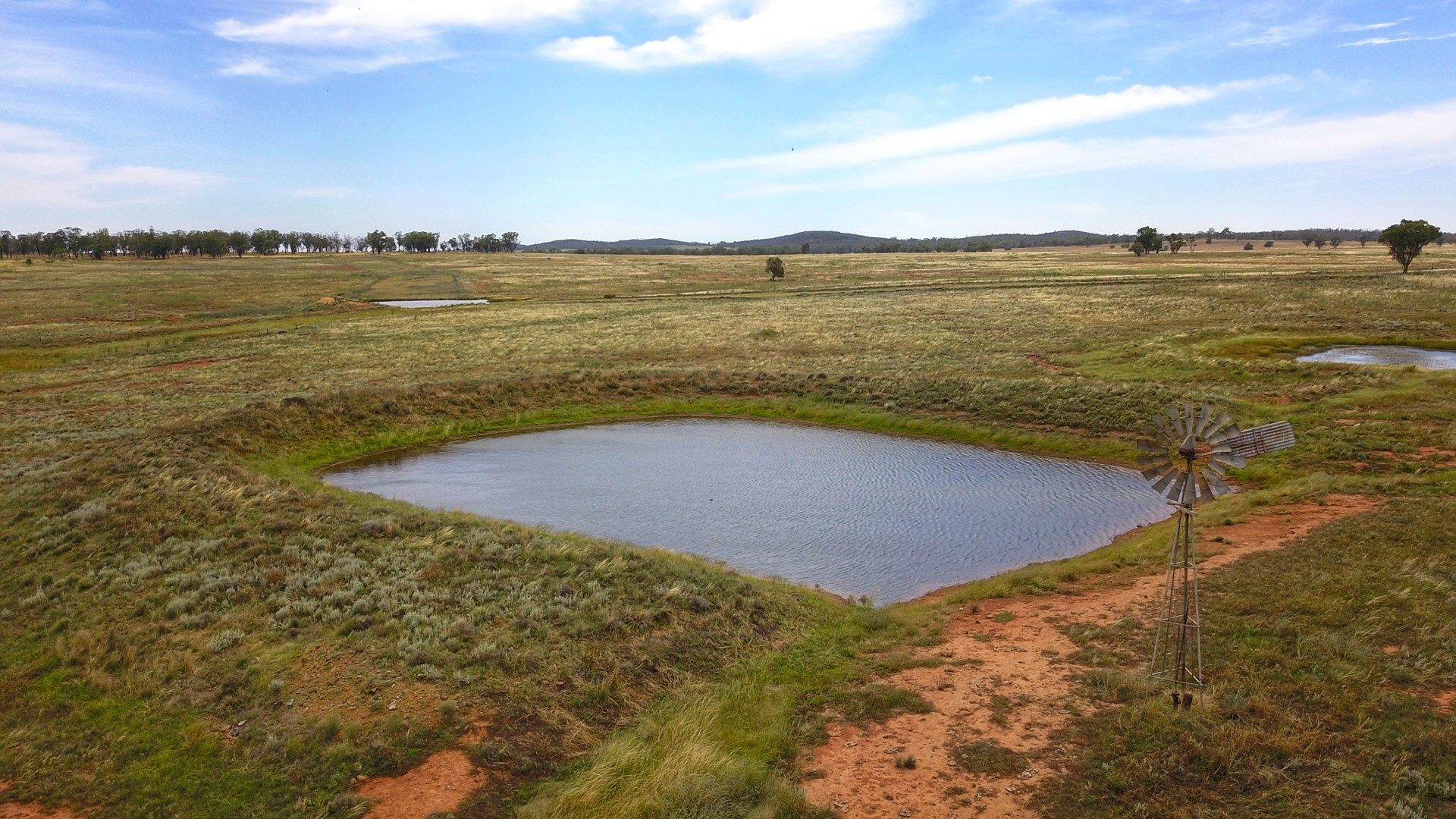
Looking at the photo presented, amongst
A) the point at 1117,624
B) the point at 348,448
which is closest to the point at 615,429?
the point at 348,448

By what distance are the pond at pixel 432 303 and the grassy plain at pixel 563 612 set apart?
4519cm

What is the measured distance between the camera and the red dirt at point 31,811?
952 cm

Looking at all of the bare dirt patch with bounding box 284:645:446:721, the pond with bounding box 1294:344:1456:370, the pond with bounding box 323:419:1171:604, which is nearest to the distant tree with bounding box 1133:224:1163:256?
the pond with bounding box 1294:344:1456:370

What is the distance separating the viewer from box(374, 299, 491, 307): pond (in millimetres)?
85688

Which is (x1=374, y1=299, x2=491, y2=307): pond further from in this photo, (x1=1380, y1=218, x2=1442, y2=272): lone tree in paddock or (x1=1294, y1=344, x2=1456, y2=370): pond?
(x1=1380, y1=218, x2=1442, y2=272): lone tree in paddock

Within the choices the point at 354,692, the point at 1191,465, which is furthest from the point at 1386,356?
the point at 354,692

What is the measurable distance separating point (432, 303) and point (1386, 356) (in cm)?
8320

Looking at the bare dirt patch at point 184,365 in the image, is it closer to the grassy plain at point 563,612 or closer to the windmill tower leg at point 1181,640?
the grassy plain at point 563,612

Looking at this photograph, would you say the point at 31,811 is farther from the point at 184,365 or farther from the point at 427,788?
the point at 184,365

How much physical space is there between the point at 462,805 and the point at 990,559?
1324 centimetres

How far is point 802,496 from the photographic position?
23781mm

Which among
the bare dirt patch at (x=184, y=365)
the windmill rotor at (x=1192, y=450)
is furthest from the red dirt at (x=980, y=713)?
the bare dirt patch at (x=184, y=365)

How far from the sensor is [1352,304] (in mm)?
57688

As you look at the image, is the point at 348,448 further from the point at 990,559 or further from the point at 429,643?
the point at 990,559
